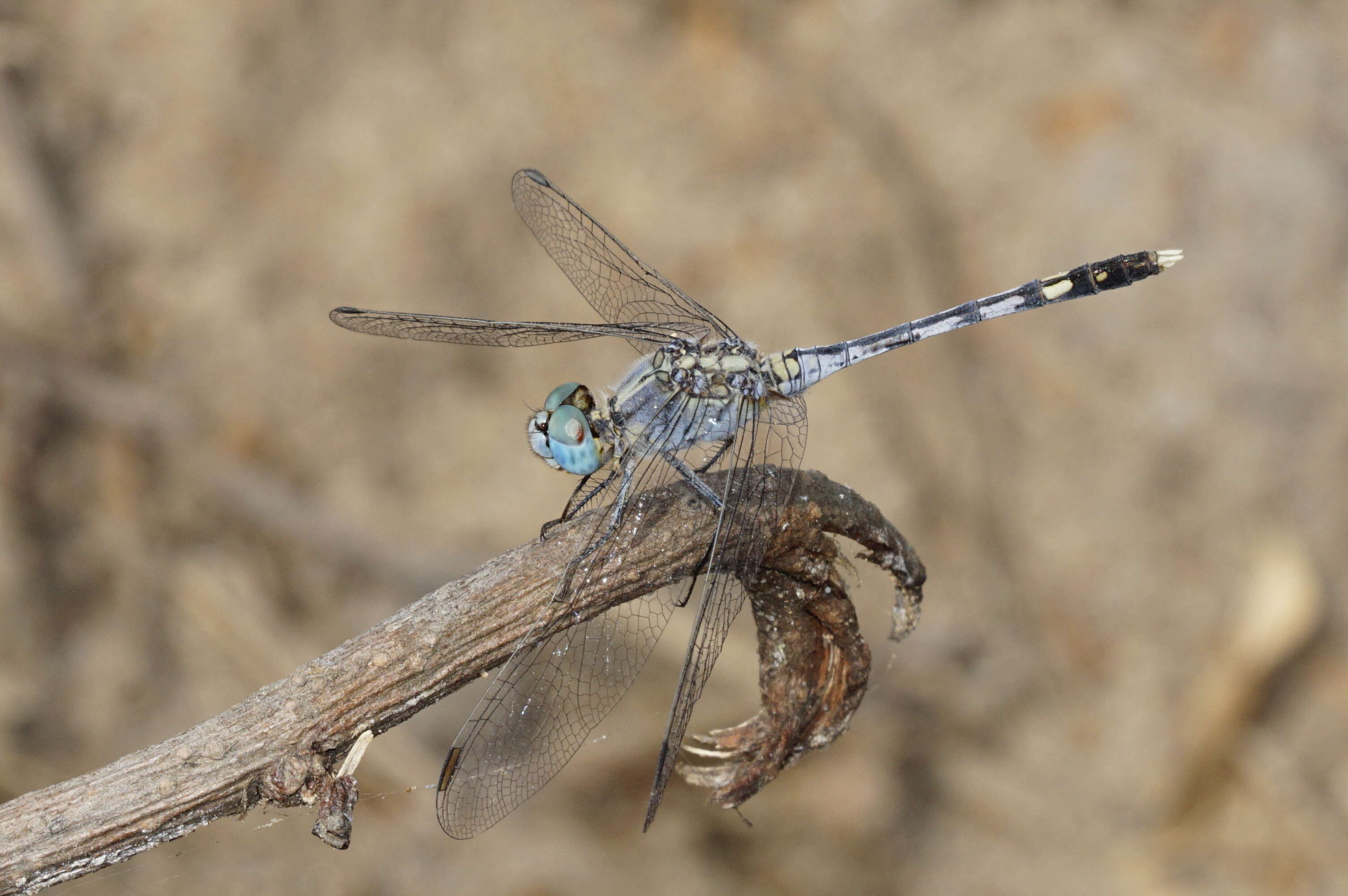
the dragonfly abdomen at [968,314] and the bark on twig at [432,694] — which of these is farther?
the dragonfly abdomen at [968,314]

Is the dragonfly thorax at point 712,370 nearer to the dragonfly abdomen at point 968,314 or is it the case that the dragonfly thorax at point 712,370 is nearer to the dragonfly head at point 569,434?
the dragonfly abdomen at point 968,314

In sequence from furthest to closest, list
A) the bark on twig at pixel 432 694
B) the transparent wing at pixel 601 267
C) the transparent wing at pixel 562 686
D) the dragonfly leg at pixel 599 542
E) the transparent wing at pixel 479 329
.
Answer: the transparent wing at pixel 601 267 → the transparent wing at pixel 479 329 → the transparent wing at pixel 562 686 → the dragonfly leg at pixel 599 542 → the bark on twig at pixel 432 694

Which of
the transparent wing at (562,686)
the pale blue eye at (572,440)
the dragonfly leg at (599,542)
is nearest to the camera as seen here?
the dragonfly leg at (599,542)

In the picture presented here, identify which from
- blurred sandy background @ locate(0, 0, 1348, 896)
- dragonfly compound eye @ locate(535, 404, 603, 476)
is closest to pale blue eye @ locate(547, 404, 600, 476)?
dragonfly compound eye @ locate(535, 404, 603, 476)

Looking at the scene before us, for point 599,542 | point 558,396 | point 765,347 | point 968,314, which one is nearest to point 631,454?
point 558,396

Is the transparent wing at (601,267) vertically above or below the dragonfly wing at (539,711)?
above

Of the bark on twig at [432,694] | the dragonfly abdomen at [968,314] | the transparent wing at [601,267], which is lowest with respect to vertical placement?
the bark on twig at [432,694]

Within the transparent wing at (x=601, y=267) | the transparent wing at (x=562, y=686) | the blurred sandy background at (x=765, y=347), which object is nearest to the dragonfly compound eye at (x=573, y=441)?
the transparent wing at (x=562, y=686)

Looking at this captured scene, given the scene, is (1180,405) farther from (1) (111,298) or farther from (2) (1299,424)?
(1) (111,298)
